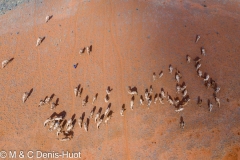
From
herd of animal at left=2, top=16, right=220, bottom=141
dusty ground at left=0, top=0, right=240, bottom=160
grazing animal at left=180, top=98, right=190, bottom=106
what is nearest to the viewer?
dusty ground at left=0, top=0, right=240, bottom=160

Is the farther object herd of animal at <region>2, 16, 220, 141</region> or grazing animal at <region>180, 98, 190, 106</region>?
grazing animal at <region>180, 98, 190, 106</region>

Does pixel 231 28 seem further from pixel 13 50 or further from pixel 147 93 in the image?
pixel 13 50

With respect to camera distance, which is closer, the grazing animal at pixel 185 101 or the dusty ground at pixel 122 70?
the dusty ground at pixel 122 70

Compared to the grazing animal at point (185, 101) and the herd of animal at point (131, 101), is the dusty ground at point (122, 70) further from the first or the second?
the grazing animal at point (185, 101)

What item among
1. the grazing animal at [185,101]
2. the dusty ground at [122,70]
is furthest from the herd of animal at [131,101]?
the dusty ground at [122,70]

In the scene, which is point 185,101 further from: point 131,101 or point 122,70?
point 122,70

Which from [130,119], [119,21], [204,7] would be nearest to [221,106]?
[130,119]

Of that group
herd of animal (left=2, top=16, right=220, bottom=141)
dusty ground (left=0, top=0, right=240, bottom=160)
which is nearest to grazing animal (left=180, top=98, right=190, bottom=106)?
herd of animal (left=2, top=16, right=220, bottom=141)

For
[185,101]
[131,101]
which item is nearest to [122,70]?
[131,101]

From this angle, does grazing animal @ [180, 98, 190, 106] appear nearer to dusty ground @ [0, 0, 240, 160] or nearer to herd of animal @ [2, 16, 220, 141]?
herd of animal @ [2, 16, 220, 141]
